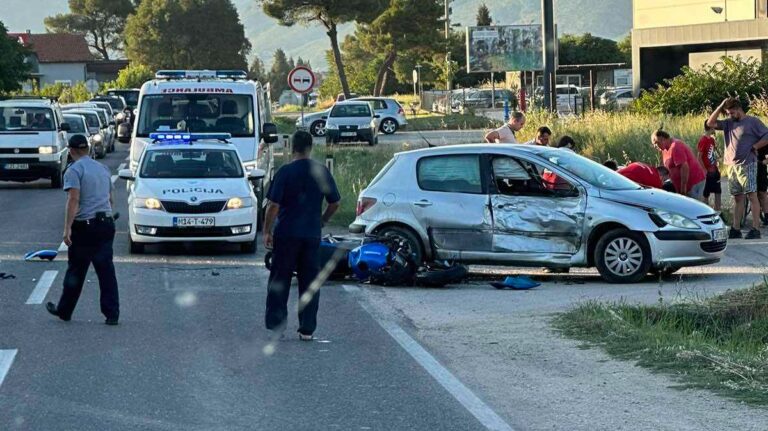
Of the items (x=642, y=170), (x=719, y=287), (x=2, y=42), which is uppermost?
(x=2, y=42)

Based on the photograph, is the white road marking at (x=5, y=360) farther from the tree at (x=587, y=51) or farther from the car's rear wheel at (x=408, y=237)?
the tree at (x=587, y=51)

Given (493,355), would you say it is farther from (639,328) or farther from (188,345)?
(188,345)

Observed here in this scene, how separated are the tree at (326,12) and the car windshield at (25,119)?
162 ft

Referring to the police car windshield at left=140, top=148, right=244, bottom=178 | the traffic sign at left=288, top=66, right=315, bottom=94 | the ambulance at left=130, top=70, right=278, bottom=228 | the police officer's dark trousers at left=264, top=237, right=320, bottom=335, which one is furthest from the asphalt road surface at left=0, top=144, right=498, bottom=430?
the traffic sign at left=288, top=66, right=315, bottom=94

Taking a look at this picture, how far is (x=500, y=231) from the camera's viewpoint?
598 inches

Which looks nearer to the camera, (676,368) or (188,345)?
(676,368)

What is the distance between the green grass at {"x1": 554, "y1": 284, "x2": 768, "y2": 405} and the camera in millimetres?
9234

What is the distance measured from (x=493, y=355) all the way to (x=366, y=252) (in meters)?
4.57

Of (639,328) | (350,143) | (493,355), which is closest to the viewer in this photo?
(493,355)

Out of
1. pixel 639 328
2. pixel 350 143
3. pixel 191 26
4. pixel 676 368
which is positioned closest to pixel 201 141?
pixel 639 328

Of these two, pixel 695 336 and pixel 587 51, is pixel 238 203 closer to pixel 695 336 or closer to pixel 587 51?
pixel 695 336

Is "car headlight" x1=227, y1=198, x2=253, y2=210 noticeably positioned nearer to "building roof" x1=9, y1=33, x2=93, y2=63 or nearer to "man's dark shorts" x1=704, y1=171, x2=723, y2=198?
"man's dark shorts" x1=704, y1=171, x2=723, y2=198

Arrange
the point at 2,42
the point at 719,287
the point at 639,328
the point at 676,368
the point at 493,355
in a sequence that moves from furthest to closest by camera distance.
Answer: the point at 2,42 → the point at 719,287 → the point at 639,328 → the point at 493,355 → the point at 676,368

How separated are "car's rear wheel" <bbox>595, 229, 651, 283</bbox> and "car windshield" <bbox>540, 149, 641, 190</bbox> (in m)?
0.67
